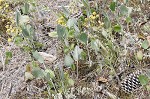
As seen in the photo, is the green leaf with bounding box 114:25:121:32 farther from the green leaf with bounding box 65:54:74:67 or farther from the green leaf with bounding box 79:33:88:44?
the green leaf with bounding box 65:54:74:67

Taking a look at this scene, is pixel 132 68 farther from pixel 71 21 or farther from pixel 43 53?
pixel 43 53

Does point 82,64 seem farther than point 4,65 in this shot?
No

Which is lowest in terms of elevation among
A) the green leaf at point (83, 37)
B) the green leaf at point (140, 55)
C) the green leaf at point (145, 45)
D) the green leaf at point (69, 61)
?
the green leaf at point (140, 55)

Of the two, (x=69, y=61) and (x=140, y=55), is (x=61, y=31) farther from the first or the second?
(x=140, y=55)

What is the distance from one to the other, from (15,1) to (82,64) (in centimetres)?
94

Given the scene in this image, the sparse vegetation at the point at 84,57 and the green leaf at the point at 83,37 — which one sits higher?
the green leaf at the point at 83,37

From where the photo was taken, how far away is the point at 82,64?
2.00 meters

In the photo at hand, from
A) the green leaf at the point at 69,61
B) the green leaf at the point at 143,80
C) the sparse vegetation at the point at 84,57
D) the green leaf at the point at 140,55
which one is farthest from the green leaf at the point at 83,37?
the green leaf at the point at 143,80

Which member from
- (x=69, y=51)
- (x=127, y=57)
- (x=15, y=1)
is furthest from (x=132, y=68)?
(x=15, y=1)

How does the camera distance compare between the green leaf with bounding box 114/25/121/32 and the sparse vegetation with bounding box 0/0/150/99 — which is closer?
the sparse vegetation with bounding box 0/0/150/99

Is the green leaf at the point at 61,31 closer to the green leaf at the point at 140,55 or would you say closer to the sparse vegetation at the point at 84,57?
the sparse vegetation at the point at 84,57

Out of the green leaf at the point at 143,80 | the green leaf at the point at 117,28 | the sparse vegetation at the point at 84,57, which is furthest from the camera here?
the green leaf at the point at 117,28

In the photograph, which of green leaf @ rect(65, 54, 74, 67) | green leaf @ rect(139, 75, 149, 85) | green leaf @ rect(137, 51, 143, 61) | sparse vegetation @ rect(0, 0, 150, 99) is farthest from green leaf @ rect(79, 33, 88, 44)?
green leaf @ rect(139, 75, 149, 85)

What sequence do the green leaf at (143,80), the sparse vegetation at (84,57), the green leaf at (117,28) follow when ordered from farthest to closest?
the green leaf at (117,28) < the sparse vegetation at (84,57) < the green leaf at (143,80)
